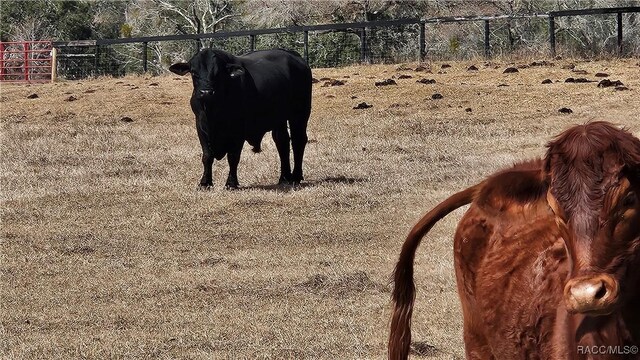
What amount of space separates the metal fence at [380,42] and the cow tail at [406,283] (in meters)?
23.9

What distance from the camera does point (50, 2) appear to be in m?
51.7

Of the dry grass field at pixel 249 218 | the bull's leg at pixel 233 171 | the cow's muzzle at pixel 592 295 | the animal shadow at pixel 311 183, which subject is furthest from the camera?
the bull's leg at pixel 233 171

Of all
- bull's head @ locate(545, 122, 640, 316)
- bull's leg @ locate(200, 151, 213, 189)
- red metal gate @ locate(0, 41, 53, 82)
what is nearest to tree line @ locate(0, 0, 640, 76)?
red metal gate @ locate(0, 41, 53, 82)

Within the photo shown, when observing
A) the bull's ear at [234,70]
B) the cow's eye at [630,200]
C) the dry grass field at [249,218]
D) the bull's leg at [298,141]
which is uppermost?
the cow's eye at [630,200]

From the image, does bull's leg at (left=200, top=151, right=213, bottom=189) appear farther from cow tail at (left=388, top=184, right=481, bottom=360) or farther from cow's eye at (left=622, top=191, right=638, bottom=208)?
cow's eye at (left=622, top=191, right=638, bottom=208)

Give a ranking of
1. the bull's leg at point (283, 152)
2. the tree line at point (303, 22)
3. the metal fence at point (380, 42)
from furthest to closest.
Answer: the tree line at point (303, 22), the metal fence at point (380, 42), the bull's leg at point (283, 152)

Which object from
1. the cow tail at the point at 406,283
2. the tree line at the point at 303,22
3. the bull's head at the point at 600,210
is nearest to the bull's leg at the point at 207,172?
the cow tail at the point at 406,283

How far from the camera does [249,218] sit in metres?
12.6

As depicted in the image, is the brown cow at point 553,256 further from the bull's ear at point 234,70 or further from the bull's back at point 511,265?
the bull's ear at point 234,70

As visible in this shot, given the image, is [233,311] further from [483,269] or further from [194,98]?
[194,98]

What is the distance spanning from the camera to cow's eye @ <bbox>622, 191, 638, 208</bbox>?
3.64m

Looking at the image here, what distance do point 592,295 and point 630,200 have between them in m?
0.36

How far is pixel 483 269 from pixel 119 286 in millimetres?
5153

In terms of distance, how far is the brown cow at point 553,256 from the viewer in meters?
3.63
